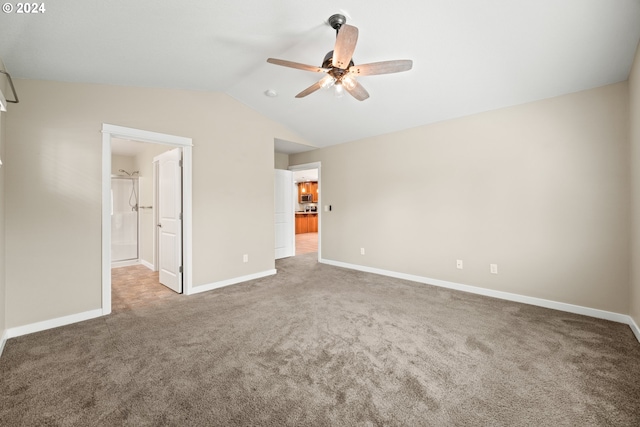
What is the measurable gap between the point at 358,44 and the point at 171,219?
11.2 feet

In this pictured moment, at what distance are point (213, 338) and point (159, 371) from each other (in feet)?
1.76

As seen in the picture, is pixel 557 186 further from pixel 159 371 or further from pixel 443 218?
pixel 159 371

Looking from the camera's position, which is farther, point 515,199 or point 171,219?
point 171,219

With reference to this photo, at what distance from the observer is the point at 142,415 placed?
1.55 metres

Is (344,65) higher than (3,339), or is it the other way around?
(344,65)

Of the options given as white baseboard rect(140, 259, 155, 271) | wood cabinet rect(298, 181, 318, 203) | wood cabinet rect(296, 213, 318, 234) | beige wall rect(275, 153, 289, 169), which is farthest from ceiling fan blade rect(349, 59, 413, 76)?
wood cabinet rect(298, 181, 318, 203)

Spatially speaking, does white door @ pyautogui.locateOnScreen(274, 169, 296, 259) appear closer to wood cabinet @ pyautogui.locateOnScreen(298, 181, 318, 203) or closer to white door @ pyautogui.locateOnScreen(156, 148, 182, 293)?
A: white door @ pyautogui.locateOnScreen(156, 148, 182, 293)

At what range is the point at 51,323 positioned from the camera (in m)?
2.71

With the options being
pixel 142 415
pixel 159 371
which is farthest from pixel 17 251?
pixel 142 415

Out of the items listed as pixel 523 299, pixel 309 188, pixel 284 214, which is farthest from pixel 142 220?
pixel 309 188

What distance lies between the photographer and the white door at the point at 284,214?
630 cm

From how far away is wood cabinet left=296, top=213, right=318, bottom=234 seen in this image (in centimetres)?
1123

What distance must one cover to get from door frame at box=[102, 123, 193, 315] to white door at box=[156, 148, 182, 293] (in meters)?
0.09

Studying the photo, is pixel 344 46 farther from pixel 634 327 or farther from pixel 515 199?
pixel 634 327
